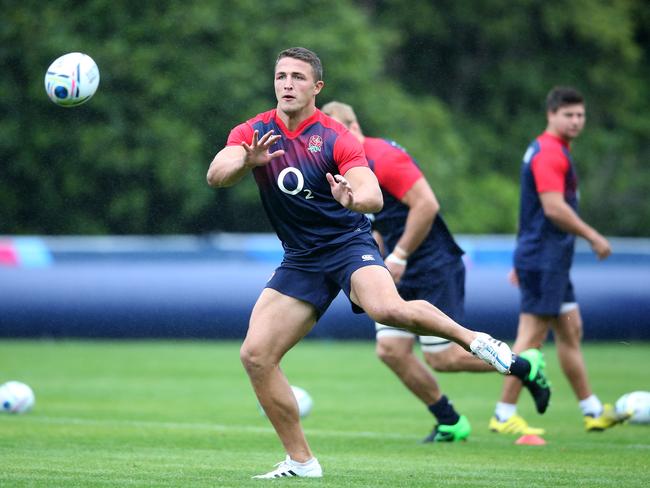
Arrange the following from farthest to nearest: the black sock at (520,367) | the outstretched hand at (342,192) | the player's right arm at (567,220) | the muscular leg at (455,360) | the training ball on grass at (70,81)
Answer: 1. the player's right arm at (567,220)
2. the muscular leg at (455,360)
3. the training ball on grass at (70,81)
4. the black sock at (520,367)
5. the outstretched hand at (342,192)

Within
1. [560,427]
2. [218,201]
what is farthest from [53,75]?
[218,201]

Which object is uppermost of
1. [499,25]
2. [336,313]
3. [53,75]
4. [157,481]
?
[499,25]

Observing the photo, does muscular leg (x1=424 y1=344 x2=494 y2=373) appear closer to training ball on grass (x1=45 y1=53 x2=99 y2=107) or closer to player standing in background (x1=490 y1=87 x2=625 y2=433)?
player standing in background (x1=490 y1=87 x2=625 y2=433)

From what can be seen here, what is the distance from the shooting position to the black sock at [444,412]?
10.1 m

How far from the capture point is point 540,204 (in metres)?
11.1

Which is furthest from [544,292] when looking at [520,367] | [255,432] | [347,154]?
[347,154]

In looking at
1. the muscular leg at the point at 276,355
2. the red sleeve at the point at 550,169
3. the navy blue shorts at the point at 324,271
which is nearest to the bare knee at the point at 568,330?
the red sleeve at the point at 550,169

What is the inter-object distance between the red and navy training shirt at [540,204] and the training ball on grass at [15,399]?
178 inches

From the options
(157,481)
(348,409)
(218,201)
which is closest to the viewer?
(157,481)

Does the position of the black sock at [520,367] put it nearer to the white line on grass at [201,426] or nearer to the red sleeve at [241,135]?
the red sleeve at [241,135]

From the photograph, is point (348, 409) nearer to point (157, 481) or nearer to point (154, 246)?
point (157, 481)

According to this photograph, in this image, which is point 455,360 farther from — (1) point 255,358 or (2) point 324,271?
(1) point 255,358

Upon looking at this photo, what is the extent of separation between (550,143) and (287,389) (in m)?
4.28

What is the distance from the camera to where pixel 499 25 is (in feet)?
140
